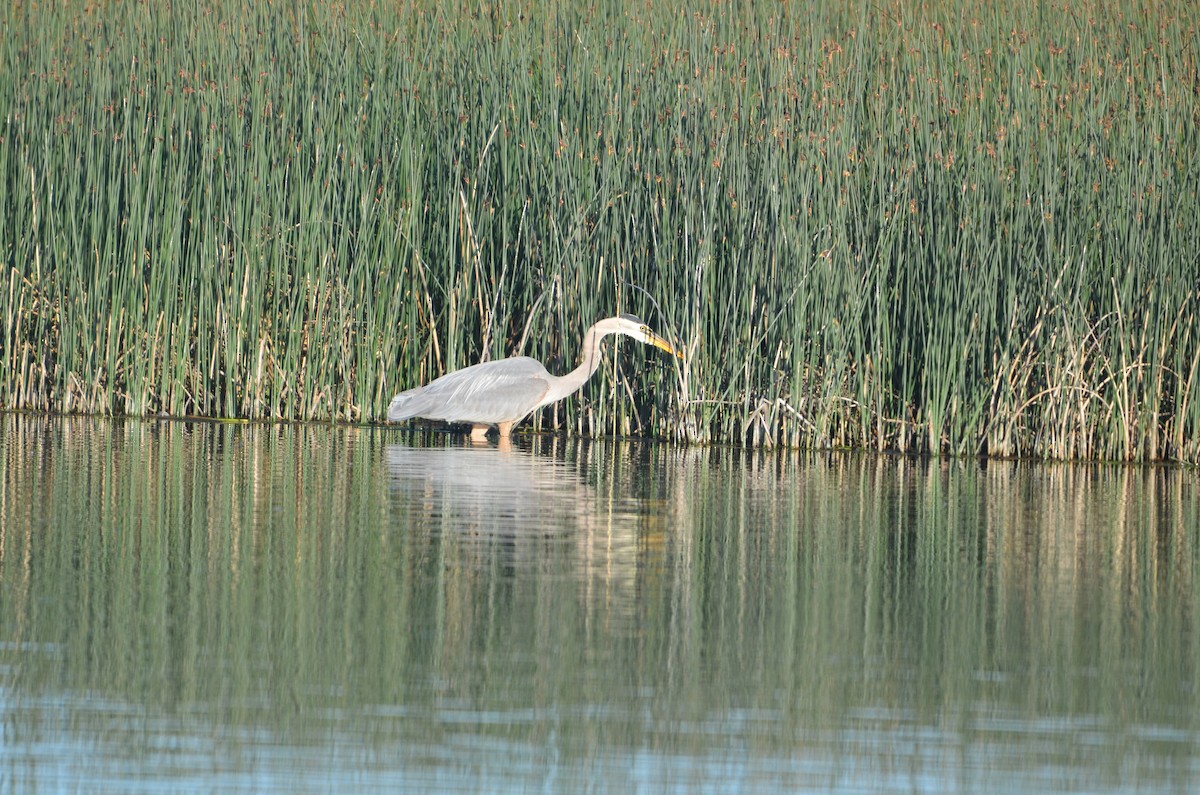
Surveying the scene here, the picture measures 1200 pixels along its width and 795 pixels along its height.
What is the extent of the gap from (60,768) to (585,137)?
8.08 meters

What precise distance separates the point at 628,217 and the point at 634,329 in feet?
2.90

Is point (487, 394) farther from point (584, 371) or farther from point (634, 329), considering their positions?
point (634, 329)

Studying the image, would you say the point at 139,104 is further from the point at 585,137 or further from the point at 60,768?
the point at 60,768

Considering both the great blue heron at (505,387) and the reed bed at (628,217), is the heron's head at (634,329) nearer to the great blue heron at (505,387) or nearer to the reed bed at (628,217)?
the great blue heron at (505,387)

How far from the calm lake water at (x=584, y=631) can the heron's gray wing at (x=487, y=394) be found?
133 centimetres

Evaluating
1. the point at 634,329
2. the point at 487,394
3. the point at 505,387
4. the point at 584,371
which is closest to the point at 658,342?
the point at 634,329

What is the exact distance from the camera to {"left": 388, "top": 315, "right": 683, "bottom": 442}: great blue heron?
11094 millimetres

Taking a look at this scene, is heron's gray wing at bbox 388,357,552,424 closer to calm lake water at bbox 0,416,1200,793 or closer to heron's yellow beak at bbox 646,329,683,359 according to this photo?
heron's yellow beak at bbox 646,329,683,359

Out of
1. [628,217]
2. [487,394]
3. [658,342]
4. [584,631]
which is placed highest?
[628,217]

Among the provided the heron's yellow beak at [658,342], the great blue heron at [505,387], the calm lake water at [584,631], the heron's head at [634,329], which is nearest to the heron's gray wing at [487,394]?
the great blue heron at [505,387]

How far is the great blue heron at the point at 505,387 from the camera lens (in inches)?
437

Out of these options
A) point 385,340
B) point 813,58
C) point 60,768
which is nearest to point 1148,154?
point 813,58

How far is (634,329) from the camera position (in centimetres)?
1114

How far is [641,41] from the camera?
39.6 feet
